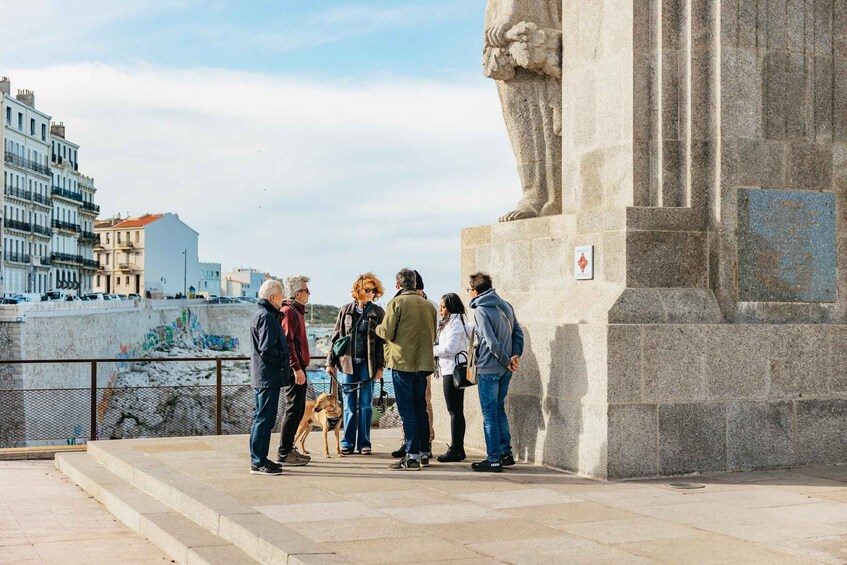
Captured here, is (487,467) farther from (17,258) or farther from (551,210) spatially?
(17,258)

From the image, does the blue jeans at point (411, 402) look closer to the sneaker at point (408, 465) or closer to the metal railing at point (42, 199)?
the sneaker at point (408, 465)

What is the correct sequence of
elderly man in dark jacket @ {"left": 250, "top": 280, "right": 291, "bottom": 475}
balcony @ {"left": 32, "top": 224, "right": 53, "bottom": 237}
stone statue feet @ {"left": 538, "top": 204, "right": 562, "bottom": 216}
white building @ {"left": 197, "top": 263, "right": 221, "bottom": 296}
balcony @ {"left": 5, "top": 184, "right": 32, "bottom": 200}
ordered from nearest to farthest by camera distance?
elderly man in dark jacket @ {"left": 250, "top": 280, "right": 291, "bottom": 475}, stone statue feet @ {"left": 538, "top": 204, "right": 562, "bottom": 216}, balcony @ {"left": 5, "top": 184, "right": 32, "bottom": 200}, balcony @ {"left": 32, "top": 224, "right": 53, "bottom": 237}, white building @ {"left": 197, "top": 263, "right": 221, "bottom": 296}

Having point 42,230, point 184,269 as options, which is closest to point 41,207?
point 42,230

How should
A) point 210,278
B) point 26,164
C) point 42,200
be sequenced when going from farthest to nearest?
point 210,278
point 42,200
point 26,164

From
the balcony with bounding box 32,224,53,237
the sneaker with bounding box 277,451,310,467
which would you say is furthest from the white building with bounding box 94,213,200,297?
the sneaker with bounding box 277,451,310,467

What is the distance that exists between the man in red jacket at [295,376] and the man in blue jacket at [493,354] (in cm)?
164

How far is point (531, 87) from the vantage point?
11547mm

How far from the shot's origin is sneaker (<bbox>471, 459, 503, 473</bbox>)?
9.71m

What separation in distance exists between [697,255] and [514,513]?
131 inches

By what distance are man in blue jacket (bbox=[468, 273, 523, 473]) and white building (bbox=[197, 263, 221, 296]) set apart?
132m

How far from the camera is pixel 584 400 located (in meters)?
9.49

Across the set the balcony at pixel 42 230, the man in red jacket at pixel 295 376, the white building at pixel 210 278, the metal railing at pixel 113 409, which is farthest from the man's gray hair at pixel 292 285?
the white building at pixel 210 278

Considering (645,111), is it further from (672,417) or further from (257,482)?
(257,482)

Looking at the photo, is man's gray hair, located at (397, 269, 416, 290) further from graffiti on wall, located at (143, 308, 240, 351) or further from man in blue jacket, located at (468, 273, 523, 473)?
graffiti on wall, located at (143, 308, 240, 351)
